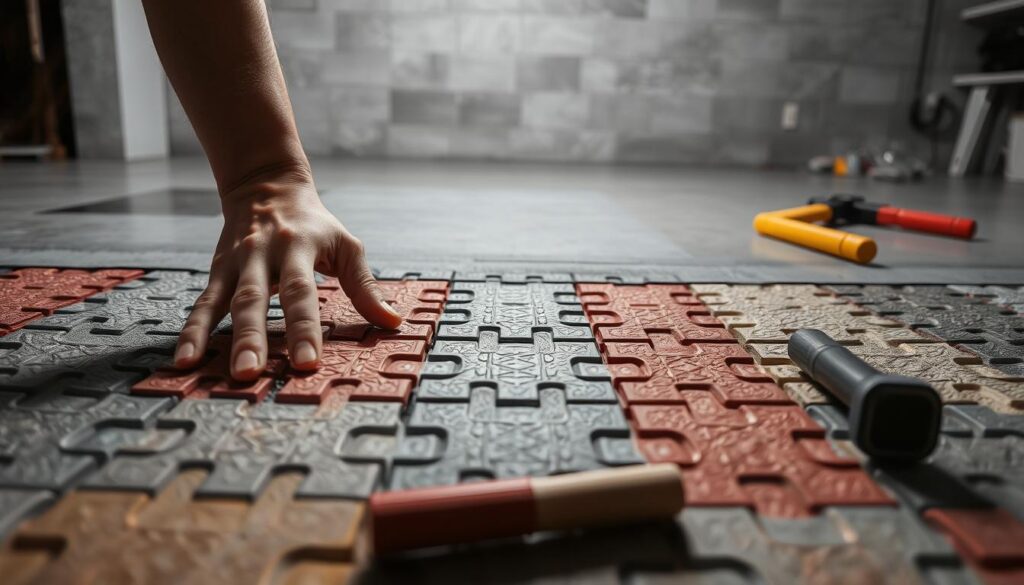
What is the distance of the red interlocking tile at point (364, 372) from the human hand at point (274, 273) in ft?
0.11

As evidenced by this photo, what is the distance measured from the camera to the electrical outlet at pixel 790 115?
18.0ft

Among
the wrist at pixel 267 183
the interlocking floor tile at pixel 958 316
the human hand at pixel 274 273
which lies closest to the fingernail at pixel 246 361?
the human hand at pixel 274 273

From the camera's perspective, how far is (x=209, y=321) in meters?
Result: 0.99

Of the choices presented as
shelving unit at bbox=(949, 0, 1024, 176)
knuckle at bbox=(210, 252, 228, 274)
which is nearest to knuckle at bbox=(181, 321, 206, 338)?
knuckle at bbox=(210, 252, 228, 274)

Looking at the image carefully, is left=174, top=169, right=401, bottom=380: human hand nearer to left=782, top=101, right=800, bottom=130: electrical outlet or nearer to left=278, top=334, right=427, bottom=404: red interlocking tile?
left=278, top=334, right=427, bottom=404: red interlocking tile

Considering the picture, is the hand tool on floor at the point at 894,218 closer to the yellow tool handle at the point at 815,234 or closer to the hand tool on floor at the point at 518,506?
the yellow tool handle at the point at 815,234

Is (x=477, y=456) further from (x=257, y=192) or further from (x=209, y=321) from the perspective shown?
(x=257, y=192)

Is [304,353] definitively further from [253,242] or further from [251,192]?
[251,192]

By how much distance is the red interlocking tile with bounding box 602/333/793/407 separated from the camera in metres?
0.90

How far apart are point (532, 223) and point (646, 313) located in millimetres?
1185

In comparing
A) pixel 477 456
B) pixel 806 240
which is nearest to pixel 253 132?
pixel 477 456

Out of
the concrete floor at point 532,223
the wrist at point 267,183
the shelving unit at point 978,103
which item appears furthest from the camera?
the shelving unit at point 978,103

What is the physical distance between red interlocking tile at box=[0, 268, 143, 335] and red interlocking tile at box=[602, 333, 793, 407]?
1.01m

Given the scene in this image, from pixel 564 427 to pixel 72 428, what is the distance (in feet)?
1.89
